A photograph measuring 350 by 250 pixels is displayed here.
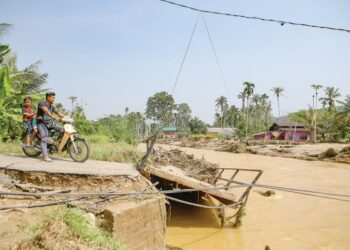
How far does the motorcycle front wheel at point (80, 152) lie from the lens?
20.7ft

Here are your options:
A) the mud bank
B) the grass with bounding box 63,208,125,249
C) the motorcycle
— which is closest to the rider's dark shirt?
the motorcycle

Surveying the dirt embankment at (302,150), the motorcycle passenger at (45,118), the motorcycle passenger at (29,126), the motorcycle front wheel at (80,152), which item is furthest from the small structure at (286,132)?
the motorcycle passenger at (45,118)

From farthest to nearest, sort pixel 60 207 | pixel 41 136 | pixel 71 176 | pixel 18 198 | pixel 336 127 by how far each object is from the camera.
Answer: pixel 336 127
pixel 41 136
pixel 71 176
pixel 18 198
pixel 60 207

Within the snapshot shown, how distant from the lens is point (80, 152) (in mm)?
6371

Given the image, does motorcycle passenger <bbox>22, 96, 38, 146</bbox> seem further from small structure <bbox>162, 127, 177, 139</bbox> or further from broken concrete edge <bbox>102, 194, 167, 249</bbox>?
small structure <bbox>162, 127, 177, 139</bbox>

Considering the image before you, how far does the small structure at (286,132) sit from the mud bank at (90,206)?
45313 millimetres

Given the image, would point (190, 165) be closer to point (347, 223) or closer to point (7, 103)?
point (347, 223)

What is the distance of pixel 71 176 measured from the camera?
482 centimetres

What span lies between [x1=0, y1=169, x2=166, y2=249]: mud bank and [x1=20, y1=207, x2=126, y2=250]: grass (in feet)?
0.28

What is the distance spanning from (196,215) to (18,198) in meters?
5.08

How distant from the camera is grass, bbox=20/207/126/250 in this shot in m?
3.24

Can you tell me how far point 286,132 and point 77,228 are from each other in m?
49.8

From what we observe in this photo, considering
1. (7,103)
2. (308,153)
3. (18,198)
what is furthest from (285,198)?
(308,153)

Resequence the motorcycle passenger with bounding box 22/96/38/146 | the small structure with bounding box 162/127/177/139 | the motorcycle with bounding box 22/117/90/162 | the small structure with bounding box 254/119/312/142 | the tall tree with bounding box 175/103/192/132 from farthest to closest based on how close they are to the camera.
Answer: the tall tree with bounding box 175/103/192/132
the small structure with bounding box 162/127/177/139
the small structure with bounding box 254/119/312/142
the motorcycle passenger with bounding box 22/96/38/146
the motorcycle with bounding box 22/117/90/162
